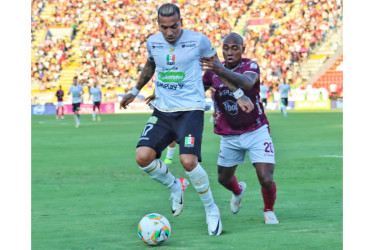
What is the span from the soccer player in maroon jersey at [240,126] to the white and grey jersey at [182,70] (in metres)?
0.34

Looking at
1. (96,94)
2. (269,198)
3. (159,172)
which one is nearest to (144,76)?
(159,172)

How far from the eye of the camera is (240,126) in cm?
844

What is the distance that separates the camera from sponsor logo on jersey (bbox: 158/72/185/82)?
7.75m

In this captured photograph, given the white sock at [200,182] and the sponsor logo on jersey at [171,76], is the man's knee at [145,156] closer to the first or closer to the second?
the white sock at [200,182]

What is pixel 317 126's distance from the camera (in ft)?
92.7

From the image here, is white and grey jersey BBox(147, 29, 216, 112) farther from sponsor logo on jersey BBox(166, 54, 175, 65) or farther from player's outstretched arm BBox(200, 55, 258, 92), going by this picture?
player's outstretched arm BBox(200, 55, 258, 92)

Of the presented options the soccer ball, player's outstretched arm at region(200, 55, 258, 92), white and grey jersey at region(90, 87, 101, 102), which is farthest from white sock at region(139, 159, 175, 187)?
white and grey jersey at region(90, 87, 101, 102)

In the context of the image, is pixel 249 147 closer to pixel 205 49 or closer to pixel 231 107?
pixel 231 107

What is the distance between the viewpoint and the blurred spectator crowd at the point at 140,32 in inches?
2078

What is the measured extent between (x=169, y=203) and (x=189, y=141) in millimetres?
2492

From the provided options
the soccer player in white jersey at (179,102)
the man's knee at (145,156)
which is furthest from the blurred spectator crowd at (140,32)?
the man's knee at (145,156)

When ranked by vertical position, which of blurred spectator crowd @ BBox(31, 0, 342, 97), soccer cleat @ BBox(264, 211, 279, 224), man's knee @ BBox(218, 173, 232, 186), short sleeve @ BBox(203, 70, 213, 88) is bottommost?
soccer cleat @ BBox(264, 211, 279, 224)
